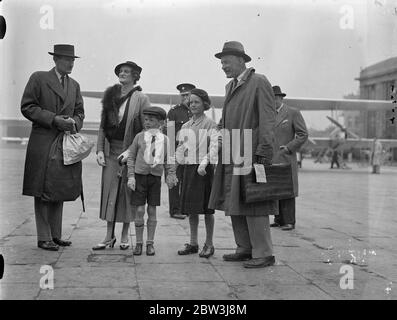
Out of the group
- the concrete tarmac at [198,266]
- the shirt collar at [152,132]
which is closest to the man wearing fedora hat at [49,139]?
the concrete tarmac at [198,266]

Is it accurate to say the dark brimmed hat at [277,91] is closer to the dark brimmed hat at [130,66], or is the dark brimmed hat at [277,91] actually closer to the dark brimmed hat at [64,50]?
the dark brimmed hat at [130,66]

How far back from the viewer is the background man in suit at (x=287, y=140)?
655cm

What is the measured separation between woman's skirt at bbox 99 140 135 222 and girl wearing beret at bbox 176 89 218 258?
0.56m

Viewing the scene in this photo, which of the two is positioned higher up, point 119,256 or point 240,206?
point 240,206

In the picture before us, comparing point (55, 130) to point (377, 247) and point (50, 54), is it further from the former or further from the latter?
point (377, 247)

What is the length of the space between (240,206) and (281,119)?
2.70 m

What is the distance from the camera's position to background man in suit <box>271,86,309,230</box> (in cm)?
655

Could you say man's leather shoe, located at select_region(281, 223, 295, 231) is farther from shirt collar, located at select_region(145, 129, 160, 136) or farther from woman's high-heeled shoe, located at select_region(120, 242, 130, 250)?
shirt collar, located at select_region(145, 129, 160, 136)

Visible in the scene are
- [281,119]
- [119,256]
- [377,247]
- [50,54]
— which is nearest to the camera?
[119,256]

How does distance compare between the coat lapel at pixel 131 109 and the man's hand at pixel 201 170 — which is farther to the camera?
the coat lapel at pixel 131 109

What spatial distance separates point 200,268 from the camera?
13.7 ft

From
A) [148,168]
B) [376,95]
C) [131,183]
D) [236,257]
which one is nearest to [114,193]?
[131,183]
